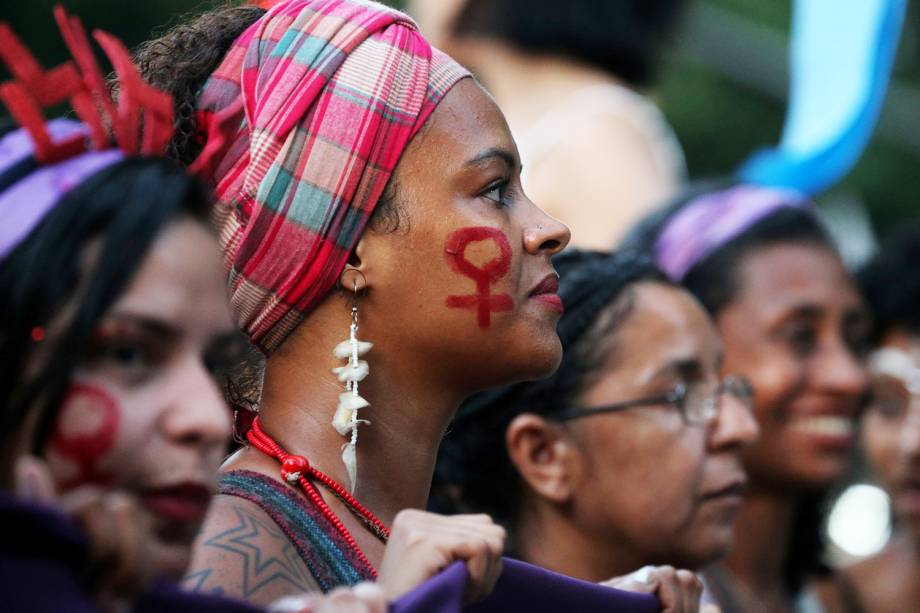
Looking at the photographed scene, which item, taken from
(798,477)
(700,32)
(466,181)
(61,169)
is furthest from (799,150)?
(700,32)

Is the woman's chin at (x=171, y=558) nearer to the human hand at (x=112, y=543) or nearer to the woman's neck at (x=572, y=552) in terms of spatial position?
the human hand at (x=112, y=543)

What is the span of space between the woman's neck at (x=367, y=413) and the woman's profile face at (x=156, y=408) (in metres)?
0.81

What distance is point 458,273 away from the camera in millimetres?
2941

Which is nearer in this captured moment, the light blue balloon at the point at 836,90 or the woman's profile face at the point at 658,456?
the woman's profile face at the point at 658,456

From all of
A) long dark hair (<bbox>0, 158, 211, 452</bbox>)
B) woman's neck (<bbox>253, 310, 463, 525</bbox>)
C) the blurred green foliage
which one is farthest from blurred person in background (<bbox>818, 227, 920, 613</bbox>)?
the blurred green foliage

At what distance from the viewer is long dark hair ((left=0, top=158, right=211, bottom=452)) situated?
78.4 inches

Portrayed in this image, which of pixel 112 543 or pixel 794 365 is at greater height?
pixel 112 543

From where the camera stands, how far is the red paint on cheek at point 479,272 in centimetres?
294

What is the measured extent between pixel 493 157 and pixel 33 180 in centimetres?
110

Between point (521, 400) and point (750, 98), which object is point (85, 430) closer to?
point (521, 400)

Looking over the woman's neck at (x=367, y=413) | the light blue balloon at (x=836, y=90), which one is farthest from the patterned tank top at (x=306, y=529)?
the light blue balloon at (x=836, y=90)

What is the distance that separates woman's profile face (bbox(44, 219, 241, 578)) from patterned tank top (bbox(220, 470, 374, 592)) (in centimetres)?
58

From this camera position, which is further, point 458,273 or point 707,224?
point 707,224

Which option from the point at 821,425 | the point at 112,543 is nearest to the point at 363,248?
the point at 112,543
